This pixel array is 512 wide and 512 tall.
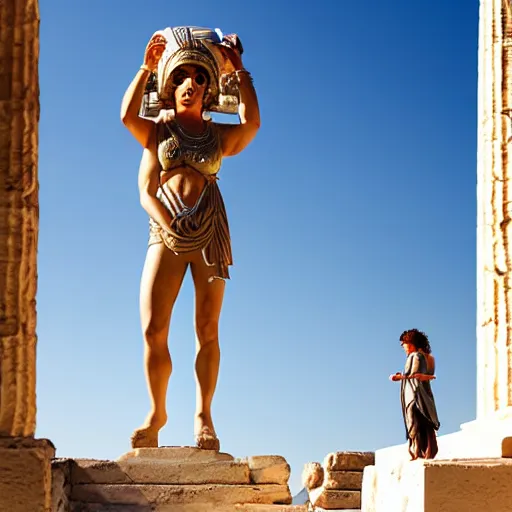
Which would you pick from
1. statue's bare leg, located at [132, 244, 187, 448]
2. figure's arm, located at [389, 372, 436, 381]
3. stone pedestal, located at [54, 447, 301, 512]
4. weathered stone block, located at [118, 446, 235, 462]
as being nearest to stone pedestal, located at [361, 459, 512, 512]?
figure's arm, located at [389, 372, 436, 381]

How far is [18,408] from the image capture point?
8211 mm

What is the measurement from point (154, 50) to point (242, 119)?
34.2 inches

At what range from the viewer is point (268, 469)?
955 cm

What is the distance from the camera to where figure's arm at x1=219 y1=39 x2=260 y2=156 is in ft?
34.7

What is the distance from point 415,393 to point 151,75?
346cm

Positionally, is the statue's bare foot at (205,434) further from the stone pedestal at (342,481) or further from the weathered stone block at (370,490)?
the stone pedestal at (342,481)

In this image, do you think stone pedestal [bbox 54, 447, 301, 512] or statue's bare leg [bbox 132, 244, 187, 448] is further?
statue's bare leg [bbox 132, 244, 187, 448]

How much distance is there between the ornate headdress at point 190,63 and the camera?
10508mm

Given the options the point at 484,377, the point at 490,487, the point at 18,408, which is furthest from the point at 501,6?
the point at 18,408

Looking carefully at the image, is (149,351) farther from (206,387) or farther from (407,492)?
(407,492)

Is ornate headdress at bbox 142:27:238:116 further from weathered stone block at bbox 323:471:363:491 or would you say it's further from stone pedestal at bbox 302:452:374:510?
weathered stone block at bbox 323:471:363:491

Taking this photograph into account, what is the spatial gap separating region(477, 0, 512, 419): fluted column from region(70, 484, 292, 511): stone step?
2.19m

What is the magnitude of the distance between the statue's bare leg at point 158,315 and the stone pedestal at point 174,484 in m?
0.55

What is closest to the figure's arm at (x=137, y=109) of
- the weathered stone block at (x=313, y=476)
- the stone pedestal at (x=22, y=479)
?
the stone pedestal at (x=22, y=479)
